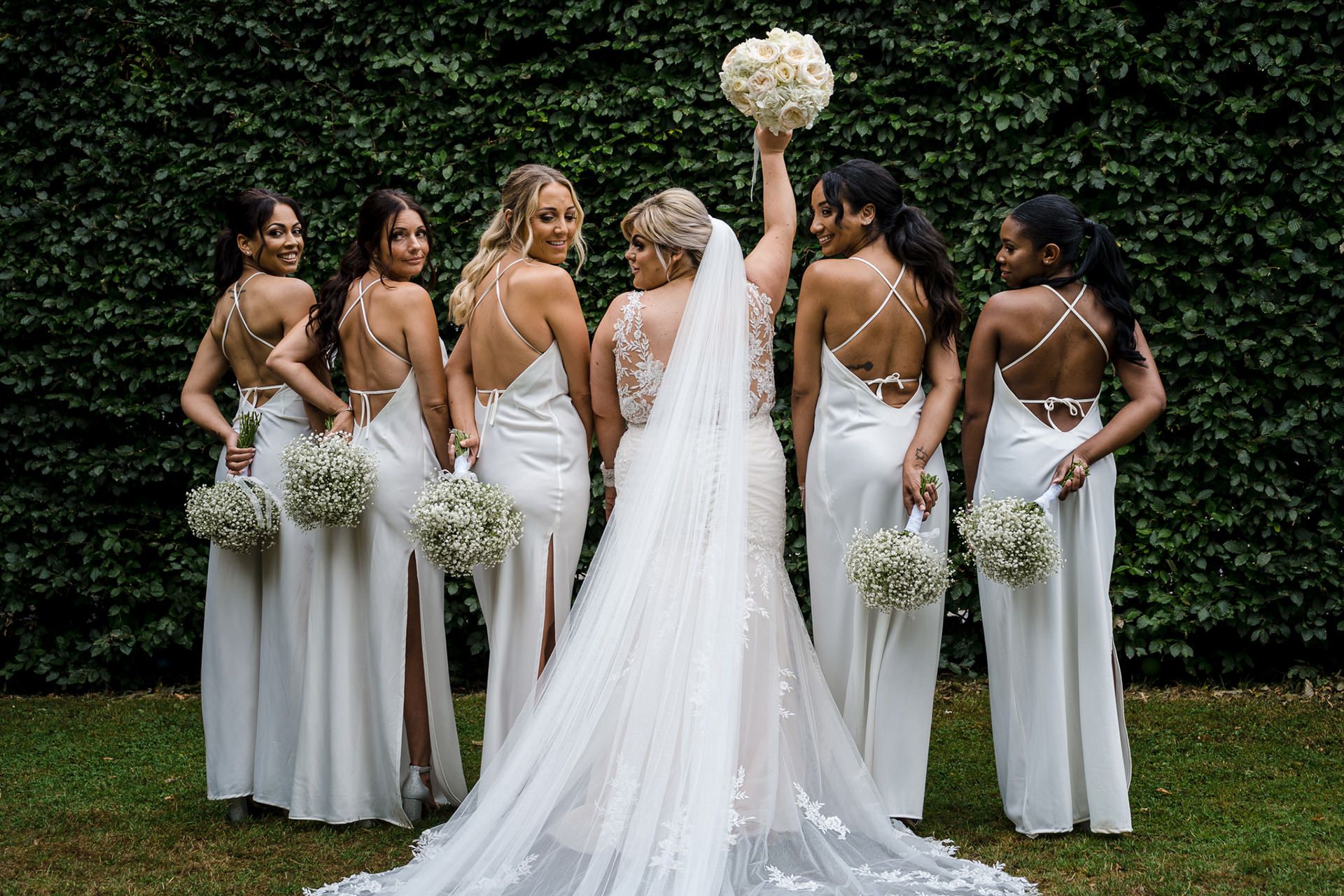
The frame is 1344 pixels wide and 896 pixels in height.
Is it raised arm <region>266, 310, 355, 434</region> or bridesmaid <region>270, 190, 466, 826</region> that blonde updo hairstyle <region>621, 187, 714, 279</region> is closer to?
bridesmaid <region>270, 190, 466, 826</region>

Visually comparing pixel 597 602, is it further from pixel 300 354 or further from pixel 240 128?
pixel 240 128

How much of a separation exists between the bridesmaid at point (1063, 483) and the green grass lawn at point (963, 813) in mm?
249

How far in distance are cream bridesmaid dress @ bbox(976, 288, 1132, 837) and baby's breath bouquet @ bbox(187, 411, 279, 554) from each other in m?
2.90

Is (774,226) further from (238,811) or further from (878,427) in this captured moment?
(238,811)

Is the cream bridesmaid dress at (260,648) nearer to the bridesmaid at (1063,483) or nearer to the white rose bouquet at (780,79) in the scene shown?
the white rose bouquet at (780,79)

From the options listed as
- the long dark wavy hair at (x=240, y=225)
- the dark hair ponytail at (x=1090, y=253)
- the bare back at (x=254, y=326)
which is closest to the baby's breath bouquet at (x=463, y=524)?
the bare back at (x=254, y=326)

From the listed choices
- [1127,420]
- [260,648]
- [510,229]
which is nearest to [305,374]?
[510,229]

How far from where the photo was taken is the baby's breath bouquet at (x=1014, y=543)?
169 inches

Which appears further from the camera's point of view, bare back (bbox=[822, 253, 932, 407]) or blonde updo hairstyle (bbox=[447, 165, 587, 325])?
blonde updo hairstyle (bbox=[447, 165, 587, 325])

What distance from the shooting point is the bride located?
3867 mm

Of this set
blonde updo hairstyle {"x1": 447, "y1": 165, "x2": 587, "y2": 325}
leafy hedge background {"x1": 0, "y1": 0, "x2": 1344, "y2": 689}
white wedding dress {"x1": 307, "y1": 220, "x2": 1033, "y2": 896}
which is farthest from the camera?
leafy hedge background {"x1": 0, "y1": 0, "x2": 1344, "y2": 689}

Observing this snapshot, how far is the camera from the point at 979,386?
481cm

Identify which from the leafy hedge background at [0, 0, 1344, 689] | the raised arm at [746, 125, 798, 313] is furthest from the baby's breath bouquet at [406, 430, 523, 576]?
the leafy hedge background at [0, 0, 1344, 689]

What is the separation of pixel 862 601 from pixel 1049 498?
31.2 inches
